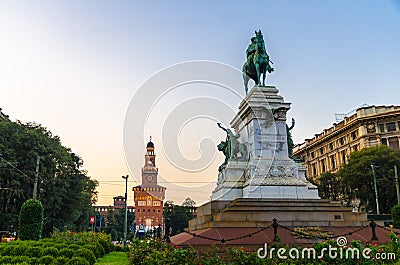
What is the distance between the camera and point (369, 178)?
42.4m

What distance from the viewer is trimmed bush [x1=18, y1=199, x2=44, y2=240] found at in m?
21.2

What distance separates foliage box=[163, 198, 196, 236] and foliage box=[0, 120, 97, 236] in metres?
29.2

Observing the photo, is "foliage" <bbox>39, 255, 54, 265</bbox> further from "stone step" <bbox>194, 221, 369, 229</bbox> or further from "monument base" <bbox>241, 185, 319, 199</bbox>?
"monument base" <bbox>241, 185, 319, 199</bbox>

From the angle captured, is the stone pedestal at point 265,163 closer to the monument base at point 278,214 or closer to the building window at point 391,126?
the monument base at point 278,214

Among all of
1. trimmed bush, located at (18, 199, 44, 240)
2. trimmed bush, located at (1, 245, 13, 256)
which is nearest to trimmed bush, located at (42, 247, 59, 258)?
trimmed bush, located at (1, 245, 13, 256)

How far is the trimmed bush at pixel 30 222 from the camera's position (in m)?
21.2

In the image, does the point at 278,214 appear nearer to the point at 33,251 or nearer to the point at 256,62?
the point at 256,62

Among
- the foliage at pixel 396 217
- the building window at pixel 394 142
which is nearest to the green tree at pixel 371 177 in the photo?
the building window at pixel 394 142

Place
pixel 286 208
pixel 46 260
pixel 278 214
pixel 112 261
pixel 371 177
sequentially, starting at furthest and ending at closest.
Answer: pixel 371 177 < pixel 112 261 < pixel 286 208 < pixel 278 214 < pixel 46 260

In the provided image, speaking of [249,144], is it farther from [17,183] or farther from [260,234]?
[17,183]

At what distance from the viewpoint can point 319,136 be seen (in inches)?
2655

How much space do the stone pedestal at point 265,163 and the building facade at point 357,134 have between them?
128 ft

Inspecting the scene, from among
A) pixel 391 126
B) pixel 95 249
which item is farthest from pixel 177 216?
pixel 95 249

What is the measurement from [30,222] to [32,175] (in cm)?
1321
